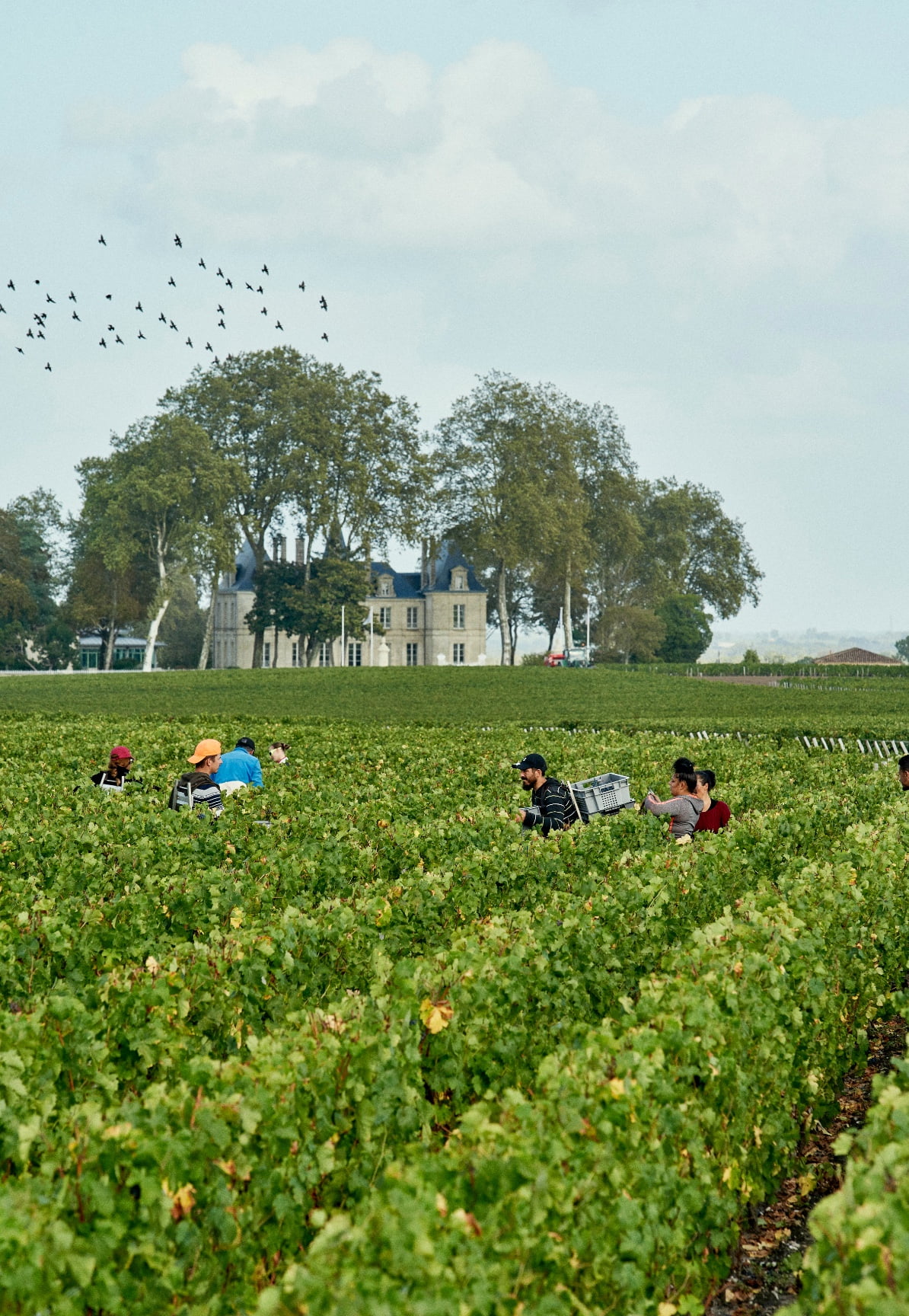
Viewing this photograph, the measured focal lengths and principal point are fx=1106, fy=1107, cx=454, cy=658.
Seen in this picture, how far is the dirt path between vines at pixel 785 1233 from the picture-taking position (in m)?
5.25

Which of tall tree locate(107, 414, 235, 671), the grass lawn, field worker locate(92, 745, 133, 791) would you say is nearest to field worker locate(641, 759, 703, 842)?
field worker locate(92, 745, 133, 791)

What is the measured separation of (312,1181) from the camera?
13.9 ft

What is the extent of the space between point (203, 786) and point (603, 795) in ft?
14.2

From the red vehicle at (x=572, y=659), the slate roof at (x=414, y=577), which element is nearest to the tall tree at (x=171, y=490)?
the slate roof at (x=414, y=577)

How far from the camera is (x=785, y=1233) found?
5.83 meters

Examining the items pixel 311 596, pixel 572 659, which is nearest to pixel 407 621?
pixel 572 659

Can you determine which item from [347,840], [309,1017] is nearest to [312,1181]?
[309,1017]

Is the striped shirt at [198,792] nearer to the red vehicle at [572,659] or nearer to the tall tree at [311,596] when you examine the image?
the tall tree at [311,596]

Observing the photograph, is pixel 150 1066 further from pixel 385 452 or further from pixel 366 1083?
pixel 385 452

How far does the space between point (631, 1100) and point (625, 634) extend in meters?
84.8

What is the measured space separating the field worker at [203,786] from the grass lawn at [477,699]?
1408cm

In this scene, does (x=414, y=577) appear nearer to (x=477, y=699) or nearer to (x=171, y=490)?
(x=171, y=490)

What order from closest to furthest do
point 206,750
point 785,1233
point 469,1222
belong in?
point 469,1222
point 785,1233
point 206,750

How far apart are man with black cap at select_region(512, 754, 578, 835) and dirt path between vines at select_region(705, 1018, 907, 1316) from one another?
12.8 feet
